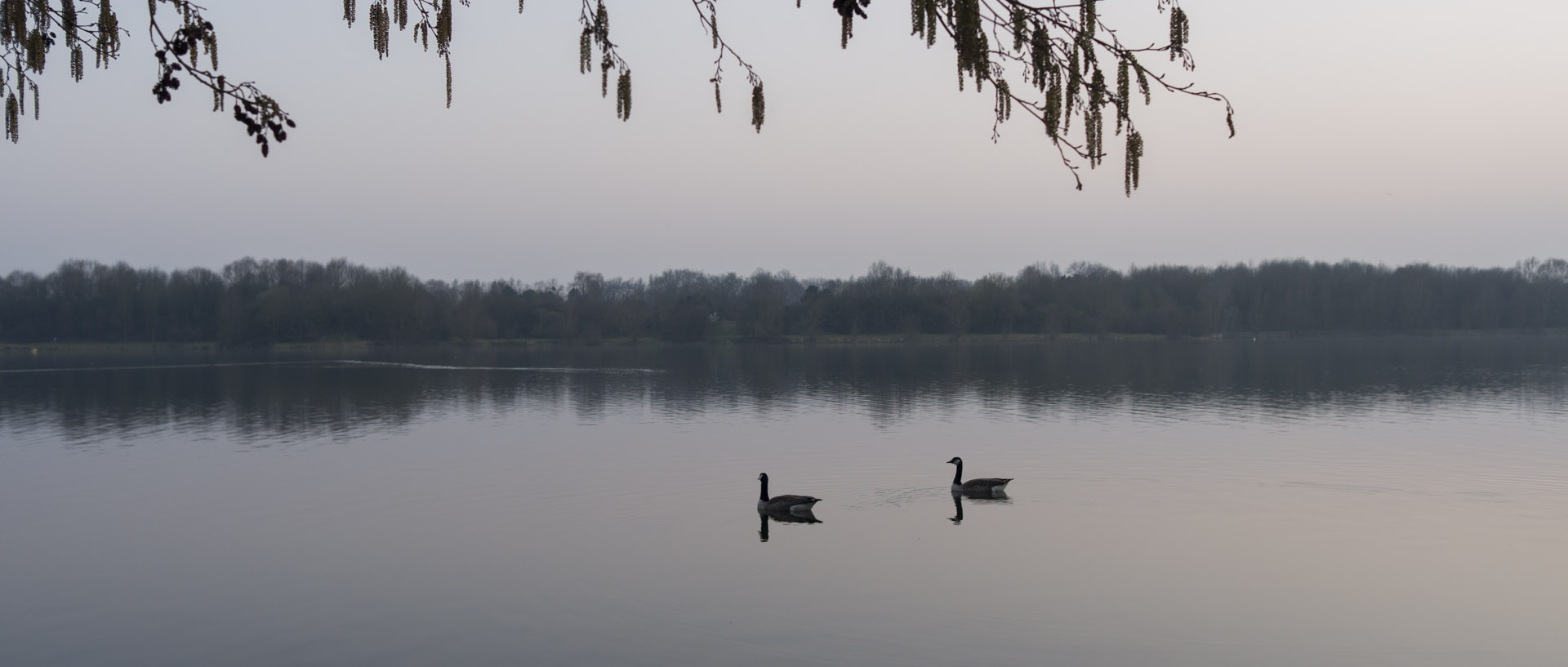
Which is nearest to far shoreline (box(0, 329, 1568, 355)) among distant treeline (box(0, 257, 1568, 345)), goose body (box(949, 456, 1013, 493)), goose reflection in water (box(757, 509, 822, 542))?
distant treeline (box(0, 257, 1568, 345))

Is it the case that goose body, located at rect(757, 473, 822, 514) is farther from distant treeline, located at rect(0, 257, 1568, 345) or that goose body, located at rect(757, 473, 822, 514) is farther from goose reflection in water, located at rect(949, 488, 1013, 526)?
distant treeline, located at rect(0, 257, 1568, 345)

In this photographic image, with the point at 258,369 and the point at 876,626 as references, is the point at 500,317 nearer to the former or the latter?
the point at 258,369

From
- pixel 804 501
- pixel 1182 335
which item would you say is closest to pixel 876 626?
pixel 804 501

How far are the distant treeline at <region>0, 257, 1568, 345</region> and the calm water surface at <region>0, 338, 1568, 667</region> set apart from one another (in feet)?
241

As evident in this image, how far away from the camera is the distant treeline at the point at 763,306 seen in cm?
10044

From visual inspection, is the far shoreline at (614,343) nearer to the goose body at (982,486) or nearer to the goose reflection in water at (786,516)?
the goose body at (982,486)

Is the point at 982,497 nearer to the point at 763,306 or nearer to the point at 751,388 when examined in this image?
the point at 751,388

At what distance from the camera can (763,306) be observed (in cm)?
10388

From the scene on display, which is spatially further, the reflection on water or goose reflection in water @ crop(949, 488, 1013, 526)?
the reflection on water

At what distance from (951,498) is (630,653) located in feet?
26.3

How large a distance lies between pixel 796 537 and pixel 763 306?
3564 inches

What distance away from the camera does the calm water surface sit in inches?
372

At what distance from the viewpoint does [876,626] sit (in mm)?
9656

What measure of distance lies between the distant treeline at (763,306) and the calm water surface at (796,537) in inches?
2892
